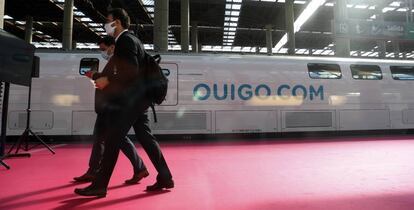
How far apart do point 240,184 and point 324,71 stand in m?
7.48

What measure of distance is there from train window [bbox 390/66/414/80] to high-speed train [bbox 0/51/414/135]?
4 centimetres

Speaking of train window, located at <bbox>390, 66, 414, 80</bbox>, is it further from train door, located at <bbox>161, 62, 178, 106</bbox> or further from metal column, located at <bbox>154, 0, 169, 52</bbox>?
metal column, located at <bbox>154, 0, 169, 52</bbox>

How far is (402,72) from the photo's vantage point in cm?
1114

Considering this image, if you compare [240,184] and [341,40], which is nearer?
[240,184]

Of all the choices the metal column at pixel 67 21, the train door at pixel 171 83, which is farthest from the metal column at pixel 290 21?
the train door at pixel 171 83

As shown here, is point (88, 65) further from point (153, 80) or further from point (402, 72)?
point (402, 72)

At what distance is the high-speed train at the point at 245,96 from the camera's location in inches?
356

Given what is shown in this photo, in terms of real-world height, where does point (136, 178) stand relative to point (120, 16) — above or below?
below

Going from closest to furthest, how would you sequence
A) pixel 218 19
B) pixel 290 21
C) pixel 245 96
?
pixel 245 96 → pixel 290 21 → pixel 218 19

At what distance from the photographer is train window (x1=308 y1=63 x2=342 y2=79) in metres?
10.3

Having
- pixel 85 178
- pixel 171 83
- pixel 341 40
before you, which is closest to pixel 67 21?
pixel 171 83

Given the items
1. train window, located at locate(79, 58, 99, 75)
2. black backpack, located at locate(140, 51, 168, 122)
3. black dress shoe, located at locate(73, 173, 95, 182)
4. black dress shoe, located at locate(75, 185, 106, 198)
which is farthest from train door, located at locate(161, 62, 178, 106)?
black dress shoe, located at locate(75, 185, 106, 198)

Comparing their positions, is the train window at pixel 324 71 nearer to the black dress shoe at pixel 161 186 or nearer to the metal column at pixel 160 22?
the black dress shoe at pixel 161 186

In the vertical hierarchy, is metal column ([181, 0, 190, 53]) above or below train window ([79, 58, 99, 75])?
above
